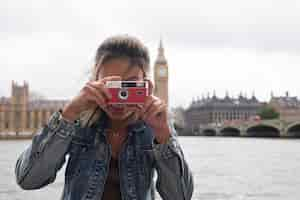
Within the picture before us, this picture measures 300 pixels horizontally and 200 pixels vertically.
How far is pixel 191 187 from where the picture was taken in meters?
1.15

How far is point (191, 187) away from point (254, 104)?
81.0 metres

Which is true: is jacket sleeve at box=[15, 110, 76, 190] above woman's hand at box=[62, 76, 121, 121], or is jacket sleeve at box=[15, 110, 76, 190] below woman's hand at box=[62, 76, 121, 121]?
below

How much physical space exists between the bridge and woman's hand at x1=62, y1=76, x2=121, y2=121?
38716 millimetres

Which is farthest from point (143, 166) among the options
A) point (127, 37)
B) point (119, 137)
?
point (127, 37)

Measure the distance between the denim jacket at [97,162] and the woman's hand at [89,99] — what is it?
28mm

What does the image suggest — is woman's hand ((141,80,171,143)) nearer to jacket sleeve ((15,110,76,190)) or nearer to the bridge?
jacket sleeve ((15,110,76,190))

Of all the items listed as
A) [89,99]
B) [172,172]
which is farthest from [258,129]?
[89,99]

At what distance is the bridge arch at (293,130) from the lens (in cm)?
3854

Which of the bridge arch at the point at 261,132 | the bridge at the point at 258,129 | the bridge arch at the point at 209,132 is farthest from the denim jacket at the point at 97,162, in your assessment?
the bridge arch at the point at 209,132

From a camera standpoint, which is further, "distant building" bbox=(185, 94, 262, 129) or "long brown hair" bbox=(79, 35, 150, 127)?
"distant building" bbox=(185, 94, 262, 129)

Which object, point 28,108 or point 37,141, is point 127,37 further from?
point 28,108

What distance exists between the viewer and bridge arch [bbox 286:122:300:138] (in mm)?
38541

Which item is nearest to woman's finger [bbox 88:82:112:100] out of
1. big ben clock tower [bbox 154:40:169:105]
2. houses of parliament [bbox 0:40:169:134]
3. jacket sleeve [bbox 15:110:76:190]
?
jacket sleeve [bbox 15:110:76:190]

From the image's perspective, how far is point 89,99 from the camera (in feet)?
3.53
